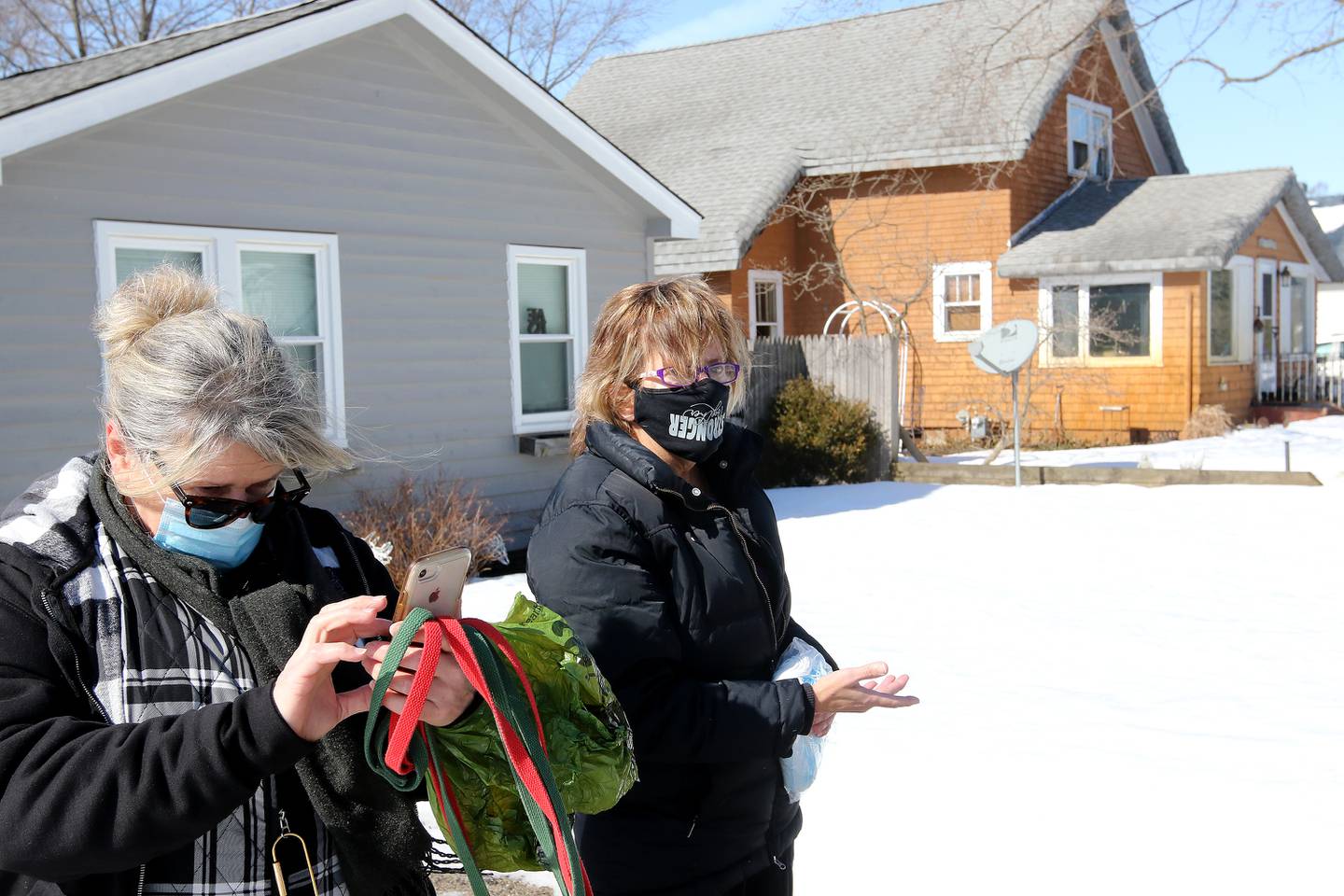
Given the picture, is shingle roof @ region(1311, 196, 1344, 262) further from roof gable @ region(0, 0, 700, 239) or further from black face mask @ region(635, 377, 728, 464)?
black face mask @ region(635, 377, 728, 464)

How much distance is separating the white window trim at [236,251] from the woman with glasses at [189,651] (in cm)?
546

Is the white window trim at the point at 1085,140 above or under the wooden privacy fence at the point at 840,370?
above

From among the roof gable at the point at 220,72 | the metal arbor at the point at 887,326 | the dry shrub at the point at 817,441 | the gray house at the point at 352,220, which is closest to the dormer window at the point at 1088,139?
the metal arbor at the point at 887,326

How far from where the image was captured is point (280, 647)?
178 centimetres

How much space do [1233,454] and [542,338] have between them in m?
10.8

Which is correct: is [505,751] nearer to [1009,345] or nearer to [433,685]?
[433,685]

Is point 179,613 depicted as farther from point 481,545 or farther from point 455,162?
point 455,162

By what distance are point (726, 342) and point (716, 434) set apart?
0.69 ft

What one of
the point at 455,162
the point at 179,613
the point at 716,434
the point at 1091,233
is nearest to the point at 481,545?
the point at 455,162

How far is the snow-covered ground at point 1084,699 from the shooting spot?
4.16 m

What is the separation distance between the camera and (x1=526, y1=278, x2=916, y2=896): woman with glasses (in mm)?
2312

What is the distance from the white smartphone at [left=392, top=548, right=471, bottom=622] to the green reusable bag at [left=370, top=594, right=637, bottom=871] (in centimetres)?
13

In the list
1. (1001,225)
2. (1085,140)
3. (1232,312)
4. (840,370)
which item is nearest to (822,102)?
(1001,225)

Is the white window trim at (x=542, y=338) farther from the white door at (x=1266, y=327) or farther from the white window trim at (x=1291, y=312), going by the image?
the white window trim at (x=1291, y=312)
